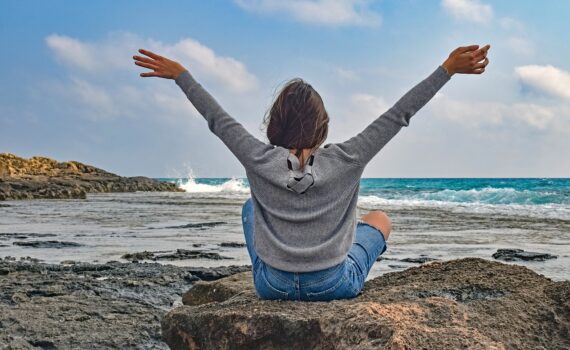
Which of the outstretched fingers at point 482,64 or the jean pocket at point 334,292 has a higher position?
the outstretched fingers at point 482,64

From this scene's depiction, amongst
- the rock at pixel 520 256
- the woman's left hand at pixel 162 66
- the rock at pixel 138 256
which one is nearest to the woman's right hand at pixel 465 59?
the woman's left hand at pixel 162 66

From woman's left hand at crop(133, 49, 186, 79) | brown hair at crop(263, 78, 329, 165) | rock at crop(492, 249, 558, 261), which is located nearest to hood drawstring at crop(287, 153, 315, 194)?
brown hair at crop(263, 78, 329, 165)

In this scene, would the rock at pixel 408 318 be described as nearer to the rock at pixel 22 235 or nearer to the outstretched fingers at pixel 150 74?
the outstretched fingers at pixel 150 74

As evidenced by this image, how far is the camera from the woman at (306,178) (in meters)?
3.06

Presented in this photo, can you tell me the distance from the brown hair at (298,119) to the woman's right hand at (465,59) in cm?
68

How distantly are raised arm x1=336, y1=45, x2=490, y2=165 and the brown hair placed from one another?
14 centimetres

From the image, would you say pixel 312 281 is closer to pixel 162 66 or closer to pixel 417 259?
pixel 162 66

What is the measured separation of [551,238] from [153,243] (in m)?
5.79

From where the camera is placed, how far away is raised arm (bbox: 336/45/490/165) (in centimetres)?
309

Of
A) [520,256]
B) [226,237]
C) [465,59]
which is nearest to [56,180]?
[226,237]

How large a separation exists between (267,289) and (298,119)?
867 mm

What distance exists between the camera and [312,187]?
3031 mm

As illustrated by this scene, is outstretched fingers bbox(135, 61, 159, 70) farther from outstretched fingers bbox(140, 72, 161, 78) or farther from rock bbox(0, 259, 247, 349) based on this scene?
rock bbox(0, 259, 247, 349)

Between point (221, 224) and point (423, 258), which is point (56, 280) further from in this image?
point (221, 224)
